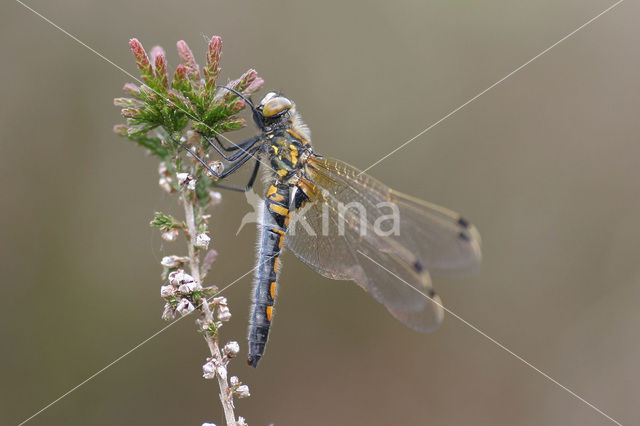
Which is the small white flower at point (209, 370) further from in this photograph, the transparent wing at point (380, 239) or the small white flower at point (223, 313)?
the transparent wing at point (380, 239)

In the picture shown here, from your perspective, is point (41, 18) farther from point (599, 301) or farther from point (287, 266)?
point (599, 301)

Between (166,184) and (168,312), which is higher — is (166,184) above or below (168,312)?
above

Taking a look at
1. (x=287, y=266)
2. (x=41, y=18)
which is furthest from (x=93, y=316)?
(x=41, y=18)

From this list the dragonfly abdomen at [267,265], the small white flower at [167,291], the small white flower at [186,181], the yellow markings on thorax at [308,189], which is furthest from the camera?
the yellow markings on thorax at [308,189]

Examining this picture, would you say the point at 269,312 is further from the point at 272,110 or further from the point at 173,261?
the point at 272,110

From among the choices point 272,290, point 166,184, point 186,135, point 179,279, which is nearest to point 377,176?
point 272,290

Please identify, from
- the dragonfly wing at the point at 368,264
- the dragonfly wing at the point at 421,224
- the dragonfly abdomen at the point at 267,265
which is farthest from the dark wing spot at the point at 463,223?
the dragonfly abdomen at the point at 267,265
